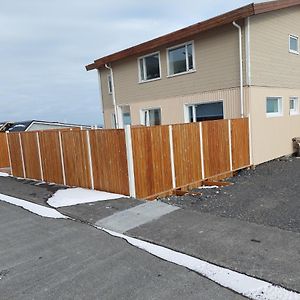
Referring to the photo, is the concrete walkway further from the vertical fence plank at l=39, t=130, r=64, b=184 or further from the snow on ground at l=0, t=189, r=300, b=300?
the vertical fence plank at l=39, t=130, r=64, b=184

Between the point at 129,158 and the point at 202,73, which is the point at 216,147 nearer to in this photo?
the point at 129,158

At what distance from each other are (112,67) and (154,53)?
136 inches

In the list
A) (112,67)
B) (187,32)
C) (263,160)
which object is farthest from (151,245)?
(112,67)

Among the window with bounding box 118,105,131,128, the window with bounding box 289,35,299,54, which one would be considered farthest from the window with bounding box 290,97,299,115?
the window with bounding box 118,105,131,128

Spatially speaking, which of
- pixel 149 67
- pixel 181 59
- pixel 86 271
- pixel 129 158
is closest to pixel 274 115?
pixel 181 59

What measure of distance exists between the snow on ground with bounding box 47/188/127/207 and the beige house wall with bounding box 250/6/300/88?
7.01 metres

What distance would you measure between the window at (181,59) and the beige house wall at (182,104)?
1254 millimetres

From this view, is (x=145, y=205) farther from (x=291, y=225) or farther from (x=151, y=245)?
(x=291, y=225)

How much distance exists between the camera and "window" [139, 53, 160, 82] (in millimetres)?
14563

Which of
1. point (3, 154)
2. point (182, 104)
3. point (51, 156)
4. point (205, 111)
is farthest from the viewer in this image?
point (3, 154)

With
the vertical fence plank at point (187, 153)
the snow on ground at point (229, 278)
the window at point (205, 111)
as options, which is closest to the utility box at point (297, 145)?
the window at point (205, 111)

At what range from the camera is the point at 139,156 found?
24.5 ft

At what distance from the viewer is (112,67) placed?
17047mm

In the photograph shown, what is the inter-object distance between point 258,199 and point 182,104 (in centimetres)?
697
